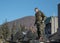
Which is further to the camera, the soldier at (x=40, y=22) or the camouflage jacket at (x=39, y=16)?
the camouflage jacket at (x=39, y=16)

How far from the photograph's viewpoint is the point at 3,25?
4622 centimetres

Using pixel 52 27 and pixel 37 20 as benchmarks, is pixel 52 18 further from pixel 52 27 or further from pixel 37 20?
pixel 37 20

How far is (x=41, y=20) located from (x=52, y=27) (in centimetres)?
5215

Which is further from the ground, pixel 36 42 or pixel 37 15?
pixel 37 15

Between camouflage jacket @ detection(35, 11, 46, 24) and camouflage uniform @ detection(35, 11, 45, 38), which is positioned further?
camouflage jacket @ detection(35, 11, 46, 24)

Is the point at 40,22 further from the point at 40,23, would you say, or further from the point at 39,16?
the point at 39,16

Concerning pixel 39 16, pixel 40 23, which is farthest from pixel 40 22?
pixel 39 16

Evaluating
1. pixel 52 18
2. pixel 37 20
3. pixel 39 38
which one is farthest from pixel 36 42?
pixel 52 18

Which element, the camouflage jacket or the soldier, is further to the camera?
the camouflage jacket

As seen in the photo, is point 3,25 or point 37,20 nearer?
point 37,20

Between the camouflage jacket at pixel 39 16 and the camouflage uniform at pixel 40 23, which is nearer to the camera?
the camouflage uniform at pixel 40 23

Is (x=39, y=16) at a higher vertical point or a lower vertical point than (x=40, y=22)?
higher

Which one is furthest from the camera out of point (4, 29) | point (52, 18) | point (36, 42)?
point (52, 18)

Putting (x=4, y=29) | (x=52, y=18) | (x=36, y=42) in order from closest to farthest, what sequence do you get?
(x=36, y=42) → (x=4, y=29) → (x=52, y=18)
